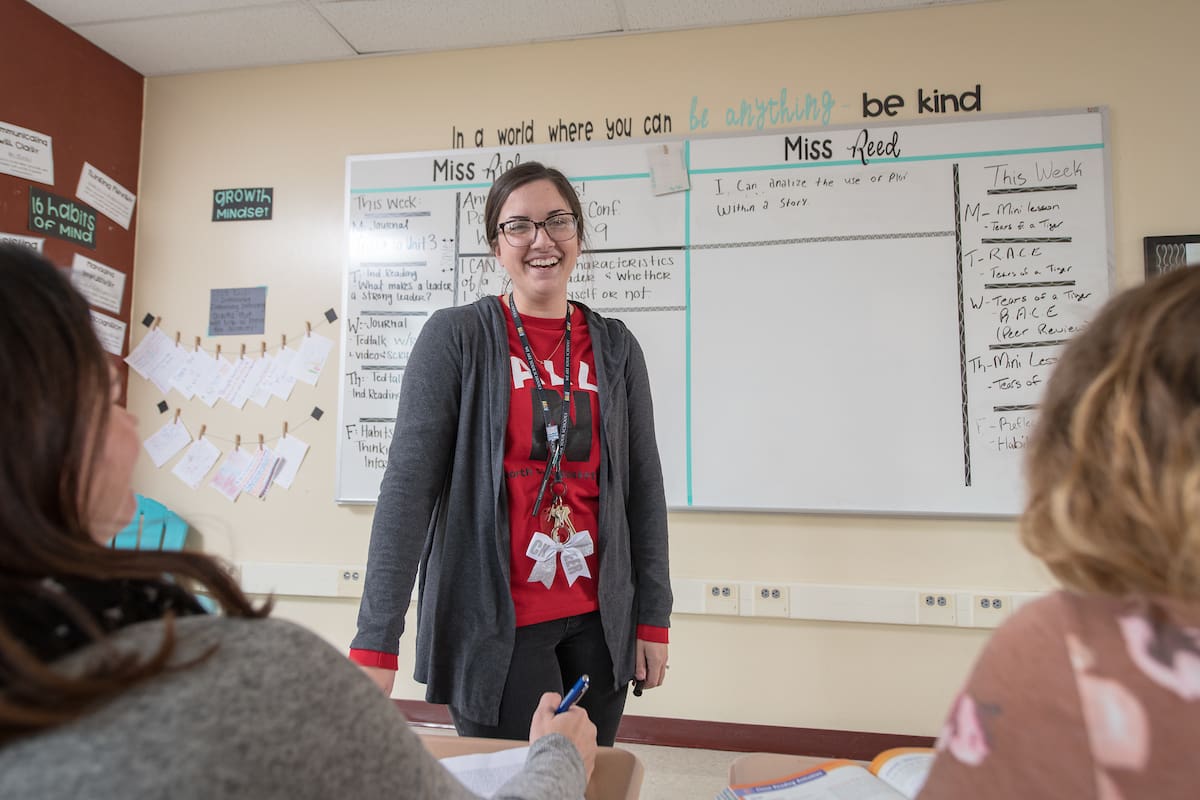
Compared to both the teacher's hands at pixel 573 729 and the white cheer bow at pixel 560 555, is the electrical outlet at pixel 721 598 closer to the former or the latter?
the white cheer bow at pixel 560 555

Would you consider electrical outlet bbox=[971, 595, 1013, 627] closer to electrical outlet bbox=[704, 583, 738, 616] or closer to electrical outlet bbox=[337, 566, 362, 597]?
electrical outlet bbox=[704, 583, 738, 616]

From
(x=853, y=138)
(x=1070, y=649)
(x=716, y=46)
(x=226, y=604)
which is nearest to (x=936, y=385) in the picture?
(x=853, y=138)

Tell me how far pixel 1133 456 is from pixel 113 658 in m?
0.68

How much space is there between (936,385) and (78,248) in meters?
3.26

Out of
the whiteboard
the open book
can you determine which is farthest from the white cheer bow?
the whiteboard

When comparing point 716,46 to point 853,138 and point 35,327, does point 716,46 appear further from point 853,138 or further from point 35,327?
point 35,327

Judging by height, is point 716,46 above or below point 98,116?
above

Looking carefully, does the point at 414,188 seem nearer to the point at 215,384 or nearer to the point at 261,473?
the point at 215,384

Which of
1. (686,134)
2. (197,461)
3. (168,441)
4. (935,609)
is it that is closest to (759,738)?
(935,609)

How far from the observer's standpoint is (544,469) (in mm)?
1326

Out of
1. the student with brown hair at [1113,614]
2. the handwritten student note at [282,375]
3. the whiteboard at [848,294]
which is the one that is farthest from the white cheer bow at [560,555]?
the handwritten student note at [282,375]

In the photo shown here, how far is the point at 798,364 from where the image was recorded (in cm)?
252

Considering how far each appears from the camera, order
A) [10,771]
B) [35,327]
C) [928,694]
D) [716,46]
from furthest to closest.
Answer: [716,46] → [928,694] → [35,327] → [10,771]

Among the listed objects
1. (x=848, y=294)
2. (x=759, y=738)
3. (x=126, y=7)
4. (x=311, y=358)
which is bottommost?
(x=759, y=738)
